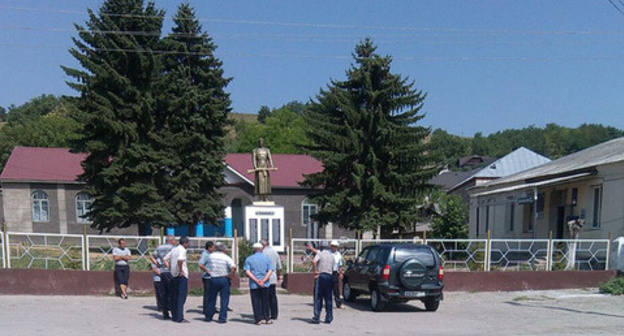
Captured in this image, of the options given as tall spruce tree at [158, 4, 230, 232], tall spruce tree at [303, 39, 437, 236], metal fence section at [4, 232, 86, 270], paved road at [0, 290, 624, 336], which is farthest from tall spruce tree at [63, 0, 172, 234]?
paved road at [0, 290, 624, 336]

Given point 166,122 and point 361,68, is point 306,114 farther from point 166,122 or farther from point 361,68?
point 166,122

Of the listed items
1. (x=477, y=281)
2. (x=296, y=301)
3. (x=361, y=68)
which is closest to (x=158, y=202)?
(x=361, y=68)

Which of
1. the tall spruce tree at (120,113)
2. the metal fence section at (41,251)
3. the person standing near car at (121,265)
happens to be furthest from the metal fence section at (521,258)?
the tall spruce tree at (120,113)

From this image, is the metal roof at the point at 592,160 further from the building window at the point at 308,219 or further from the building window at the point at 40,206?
the building window at the point at 40,206

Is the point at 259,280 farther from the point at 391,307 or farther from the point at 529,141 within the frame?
the point at 529,141

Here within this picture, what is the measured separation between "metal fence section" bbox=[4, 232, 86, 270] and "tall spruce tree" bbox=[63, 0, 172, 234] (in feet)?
36.6

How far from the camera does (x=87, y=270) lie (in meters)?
15.3

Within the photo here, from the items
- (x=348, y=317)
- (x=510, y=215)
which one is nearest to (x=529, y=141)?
(x=510, y=215)

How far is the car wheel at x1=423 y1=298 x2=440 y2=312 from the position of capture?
532 inches

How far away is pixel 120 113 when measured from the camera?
26984mm

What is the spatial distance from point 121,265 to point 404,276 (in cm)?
728

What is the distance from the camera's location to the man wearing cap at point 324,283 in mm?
11016

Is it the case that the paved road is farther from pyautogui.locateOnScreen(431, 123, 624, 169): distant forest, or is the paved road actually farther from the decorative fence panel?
pyautogui.locateOnScreen(431, 123, 624, 169): distant forest

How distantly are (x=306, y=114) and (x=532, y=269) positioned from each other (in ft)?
45.2
